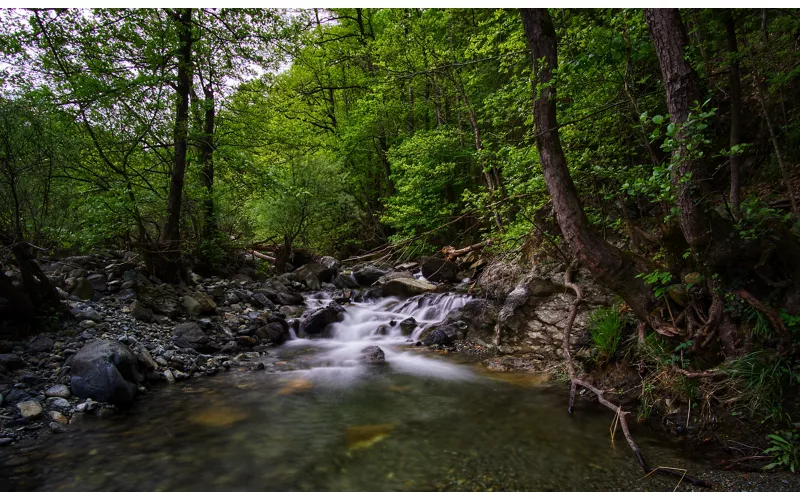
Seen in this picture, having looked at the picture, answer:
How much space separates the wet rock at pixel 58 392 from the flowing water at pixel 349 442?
2.35 ft

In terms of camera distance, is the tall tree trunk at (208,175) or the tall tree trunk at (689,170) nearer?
the tall tree trunk at (689,170)

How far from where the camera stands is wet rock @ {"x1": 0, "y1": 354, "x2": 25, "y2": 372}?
5.12 m

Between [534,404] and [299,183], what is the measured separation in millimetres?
12624

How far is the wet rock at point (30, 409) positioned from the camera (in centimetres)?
446

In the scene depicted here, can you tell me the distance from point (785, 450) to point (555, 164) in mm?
3377

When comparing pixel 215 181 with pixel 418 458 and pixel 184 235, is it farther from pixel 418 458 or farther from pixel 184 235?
pixel 418 458

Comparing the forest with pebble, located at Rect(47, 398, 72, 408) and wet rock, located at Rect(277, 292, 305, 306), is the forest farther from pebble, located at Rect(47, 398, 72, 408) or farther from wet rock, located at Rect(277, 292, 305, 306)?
wet rock, located at Rect(277, 292, 305, 306)

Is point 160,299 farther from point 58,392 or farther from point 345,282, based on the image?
point 345,282

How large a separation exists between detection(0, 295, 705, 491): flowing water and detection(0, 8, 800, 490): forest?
2.43 ft

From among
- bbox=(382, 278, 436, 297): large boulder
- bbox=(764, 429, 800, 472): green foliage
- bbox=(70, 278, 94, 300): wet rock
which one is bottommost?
bbox=(764, 429, 800, 472): green foliage

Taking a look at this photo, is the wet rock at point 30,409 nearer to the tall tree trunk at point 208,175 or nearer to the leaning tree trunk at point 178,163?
the leaning tree trunk at point 178,163

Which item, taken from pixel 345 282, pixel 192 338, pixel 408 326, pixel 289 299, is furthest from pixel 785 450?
Answer: pixel 345 282

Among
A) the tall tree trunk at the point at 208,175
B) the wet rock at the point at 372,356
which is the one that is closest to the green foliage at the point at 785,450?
the wet rock at the point at 372,356

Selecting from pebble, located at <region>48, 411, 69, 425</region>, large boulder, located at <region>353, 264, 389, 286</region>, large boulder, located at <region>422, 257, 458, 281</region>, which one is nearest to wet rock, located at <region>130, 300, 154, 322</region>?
pebble, located at <region>48, 411, 69, 425</region>
